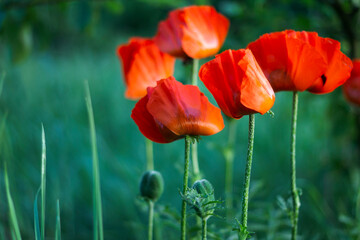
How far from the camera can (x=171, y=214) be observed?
680 millimetres

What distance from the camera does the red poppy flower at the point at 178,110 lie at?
480 millimetres

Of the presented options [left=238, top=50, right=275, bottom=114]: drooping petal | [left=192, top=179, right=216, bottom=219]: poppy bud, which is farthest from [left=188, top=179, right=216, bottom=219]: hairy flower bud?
[left=238, top=50, right=275, bottom=114]: drooping petal

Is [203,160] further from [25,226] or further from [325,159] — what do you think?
[25,226]

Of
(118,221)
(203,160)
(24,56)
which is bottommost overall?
(118,221)

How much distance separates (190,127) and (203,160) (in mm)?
983

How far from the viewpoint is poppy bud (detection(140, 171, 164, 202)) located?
1.99 feet

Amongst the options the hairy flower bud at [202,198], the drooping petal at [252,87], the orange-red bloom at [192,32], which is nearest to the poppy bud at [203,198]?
the hairy flower bud at [202,198]

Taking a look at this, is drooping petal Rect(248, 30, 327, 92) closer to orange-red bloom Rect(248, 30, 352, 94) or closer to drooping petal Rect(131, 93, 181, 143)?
orange-red bloom Rect(248, 30, 352, 94)

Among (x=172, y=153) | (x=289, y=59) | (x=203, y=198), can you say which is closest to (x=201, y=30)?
(x=289, y=59)

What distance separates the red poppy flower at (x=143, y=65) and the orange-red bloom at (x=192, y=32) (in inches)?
0.8

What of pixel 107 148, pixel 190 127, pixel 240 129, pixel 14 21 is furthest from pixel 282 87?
pixel 240 129

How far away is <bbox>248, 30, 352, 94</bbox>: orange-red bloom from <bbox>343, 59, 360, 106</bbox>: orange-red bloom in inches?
5.2

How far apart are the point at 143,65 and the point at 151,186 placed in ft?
0.63

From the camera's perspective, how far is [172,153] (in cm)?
149
